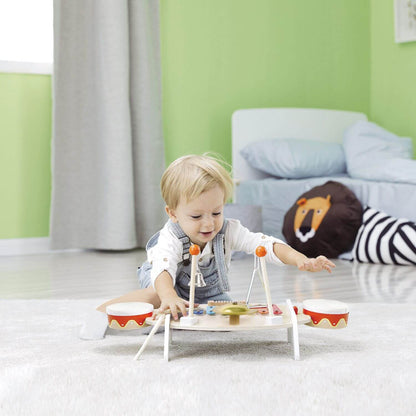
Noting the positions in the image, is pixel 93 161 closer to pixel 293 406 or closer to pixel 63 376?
pixel 63 376

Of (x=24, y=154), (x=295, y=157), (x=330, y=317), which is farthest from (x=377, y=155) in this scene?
(x=330, y=317)

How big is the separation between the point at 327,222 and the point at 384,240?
280mm

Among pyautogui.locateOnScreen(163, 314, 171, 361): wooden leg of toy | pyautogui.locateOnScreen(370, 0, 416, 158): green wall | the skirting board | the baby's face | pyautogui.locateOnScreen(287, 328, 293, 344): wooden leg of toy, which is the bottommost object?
the skirting board

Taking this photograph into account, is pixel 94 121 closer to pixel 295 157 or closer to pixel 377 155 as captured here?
pixel 295 157

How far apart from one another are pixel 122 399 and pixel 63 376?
0.51 feet

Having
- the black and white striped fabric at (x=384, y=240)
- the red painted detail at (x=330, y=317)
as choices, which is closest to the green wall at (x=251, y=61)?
the black and white striped fabric at (x=384, y=240)

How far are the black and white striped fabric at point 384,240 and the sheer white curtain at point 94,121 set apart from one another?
3.59ft

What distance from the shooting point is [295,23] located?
3.71m

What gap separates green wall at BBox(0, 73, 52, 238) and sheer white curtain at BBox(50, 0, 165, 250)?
12 centimetres

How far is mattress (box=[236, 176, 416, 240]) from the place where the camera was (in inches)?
109

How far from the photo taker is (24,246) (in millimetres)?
3109

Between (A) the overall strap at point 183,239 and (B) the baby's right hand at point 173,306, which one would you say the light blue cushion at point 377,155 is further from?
(B) the baby's right hand at point 173,306

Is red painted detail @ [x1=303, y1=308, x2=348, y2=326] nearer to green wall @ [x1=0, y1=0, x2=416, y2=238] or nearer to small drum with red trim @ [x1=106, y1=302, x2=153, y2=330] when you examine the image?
small drum with red trim @ [x1=106, y1=302, x2=153, y2=330]

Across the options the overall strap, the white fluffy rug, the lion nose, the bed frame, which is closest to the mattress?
the bed frame
